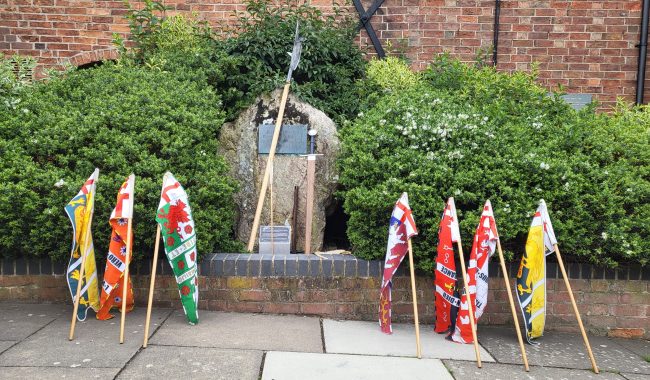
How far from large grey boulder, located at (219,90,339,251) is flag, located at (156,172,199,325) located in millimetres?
1340

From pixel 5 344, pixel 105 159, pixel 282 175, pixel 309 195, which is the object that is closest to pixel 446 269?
pixel 309 195

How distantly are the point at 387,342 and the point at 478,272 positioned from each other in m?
0.80

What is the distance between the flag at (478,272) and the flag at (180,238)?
189cm

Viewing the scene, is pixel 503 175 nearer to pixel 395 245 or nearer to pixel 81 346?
pixel 395 245

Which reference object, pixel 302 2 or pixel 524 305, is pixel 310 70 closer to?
pixel 302 2

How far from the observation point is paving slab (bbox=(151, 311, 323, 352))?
344 centimetres

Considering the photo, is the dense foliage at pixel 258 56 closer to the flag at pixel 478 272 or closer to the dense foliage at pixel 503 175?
the dense foliage at pixel 503 175

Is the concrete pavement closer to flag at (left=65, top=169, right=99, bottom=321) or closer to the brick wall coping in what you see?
flag at (left=65, top=169, right=99, bottom=321)

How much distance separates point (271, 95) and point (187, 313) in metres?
2.52

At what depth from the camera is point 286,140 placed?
5.14 meters

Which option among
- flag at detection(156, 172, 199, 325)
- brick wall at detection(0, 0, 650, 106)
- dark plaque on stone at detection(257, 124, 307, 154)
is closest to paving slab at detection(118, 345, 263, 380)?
flag at detection(156, 172, 199, 325)

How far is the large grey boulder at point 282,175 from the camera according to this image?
5.07m

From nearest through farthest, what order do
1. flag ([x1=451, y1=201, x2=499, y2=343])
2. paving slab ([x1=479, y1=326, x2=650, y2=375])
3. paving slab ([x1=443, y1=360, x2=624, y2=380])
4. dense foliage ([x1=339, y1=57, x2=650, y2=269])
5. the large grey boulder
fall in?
paving slab ([x1=443, y1=360, x2=624, y2=380]), paving slab ([x1=479, y1=326, x2=650, y2=375]), flag ([x1=451, y1=201, x2=499, y2=343]), dense foliage ([x1=339, y1=57, x2=650, y2=269]), the large grey boulder

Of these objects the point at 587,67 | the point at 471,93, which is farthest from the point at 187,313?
the point at 587,67
